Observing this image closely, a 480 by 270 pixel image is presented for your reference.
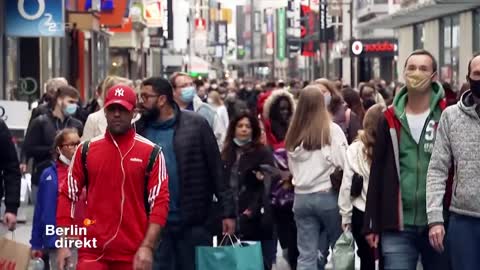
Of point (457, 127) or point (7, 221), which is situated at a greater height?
point (457, 127)

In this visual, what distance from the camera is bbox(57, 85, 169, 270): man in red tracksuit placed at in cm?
804

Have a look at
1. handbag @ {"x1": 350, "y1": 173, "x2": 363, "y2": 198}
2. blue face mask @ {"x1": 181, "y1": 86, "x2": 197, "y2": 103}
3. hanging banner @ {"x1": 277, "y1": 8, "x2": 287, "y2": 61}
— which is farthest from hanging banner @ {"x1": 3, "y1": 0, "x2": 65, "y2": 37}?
hanging banner @ {"x1": 277, "y1": 8, "x2": 287, "y2": 61}

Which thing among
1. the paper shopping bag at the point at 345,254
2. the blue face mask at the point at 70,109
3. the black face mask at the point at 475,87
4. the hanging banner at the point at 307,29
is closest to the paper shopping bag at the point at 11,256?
the black face mask at the point at 475,87

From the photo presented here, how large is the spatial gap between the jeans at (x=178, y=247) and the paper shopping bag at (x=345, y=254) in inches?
51.4

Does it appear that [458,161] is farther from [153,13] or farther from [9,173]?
[153,13]

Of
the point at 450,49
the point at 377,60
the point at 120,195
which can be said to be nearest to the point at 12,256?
the point at 120,195

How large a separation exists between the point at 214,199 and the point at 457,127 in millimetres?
2863

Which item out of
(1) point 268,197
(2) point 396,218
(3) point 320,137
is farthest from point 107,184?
(1) point 268,197

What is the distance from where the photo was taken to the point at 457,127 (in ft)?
25.4

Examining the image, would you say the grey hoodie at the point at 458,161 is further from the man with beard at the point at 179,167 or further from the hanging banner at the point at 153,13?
the hanging banner at the point at 153,13

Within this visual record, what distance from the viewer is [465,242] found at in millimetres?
7695

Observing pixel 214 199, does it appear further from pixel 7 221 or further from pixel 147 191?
pixel 147 191

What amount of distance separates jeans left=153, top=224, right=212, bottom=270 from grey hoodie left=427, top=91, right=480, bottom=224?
2264 millimetres

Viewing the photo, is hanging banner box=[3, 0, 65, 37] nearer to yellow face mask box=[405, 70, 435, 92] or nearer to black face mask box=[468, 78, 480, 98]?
yellow face mask box=[405, 70, 435, 92]
